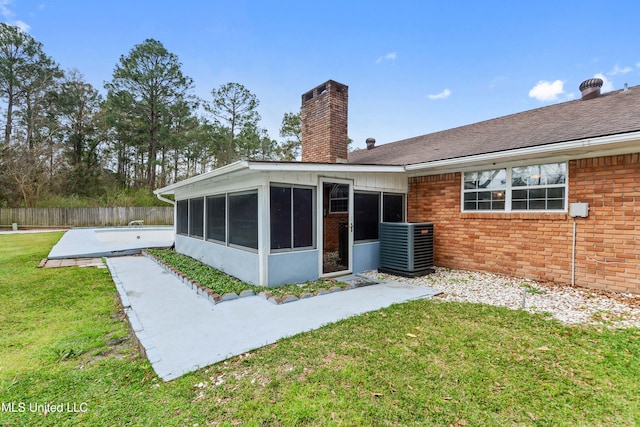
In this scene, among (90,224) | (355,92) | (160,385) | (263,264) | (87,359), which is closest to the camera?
(160,385)

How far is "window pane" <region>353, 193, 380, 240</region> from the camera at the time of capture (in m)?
6.75

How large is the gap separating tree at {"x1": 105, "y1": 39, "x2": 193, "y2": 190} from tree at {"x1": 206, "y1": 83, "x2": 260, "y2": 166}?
146 inches

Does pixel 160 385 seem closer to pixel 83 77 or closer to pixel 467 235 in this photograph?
pixel 467 235

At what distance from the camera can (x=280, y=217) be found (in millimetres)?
5574

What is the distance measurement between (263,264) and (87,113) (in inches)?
1148

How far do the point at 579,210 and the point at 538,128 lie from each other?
222cm

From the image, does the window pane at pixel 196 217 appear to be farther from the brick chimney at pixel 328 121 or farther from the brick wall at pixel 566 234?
the brick wall at pixel 566 234

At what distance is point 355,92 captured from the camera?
12.2 meters

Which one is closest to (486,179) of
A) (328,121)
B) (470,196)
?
(470,196)

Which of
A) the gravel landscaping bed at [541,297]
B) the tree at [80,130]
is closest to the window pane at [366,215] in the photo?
the gravel landscaping bed at [541,297]

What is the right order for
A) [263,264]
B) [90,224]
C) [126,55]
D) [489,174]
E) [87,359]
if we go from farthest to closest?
[126,55], [90,224], [489,174], [263,264], [87,359]

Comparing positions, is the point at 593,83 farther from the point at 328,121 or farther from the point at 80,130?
the point at 80,130

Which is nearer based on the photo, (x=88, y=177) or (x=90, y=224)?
(x=90, y=224)

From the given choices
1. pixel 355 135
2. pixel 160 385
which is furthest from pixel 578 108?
pixel 355 135
